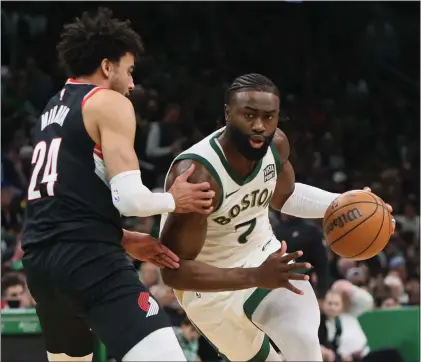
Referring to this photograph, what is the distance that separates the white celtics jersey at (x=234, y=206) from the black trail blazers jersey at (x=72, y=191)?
2.09 feet

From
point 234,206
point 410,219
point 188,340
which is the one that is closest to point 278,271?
point 234,206

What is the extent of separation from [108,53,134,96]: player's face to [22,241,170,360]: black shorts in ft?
2.34

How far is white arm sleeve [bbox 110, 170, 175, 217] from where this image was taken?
11.7 feet

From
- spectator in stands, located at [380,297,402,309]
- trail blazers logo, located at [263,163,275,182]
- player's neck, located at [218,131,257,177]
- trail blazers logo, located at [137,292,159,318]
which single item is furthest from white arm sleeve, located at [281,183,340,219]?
spectator in stands, located at [380,297,402,309]

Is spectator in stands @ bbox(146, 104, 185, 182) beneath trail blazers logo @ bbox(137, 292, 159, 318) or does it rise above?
beneath

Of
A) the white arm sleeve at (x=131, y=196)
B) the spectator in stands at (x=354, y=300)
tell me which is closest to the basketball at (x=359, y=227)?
the white arm sleeve at (x=131, y=196)

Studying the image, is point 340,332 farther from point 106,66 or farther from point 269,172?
point 106,66

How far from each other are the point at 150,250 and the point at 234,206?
48 centimetres

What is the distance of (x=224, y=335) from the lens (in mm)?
4484

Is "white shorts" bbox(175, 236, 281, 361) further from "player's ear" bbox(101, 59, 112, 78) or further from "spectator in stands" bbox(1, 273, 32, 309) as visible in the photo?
"spectator in stands" bbox(1, 273, 32, 309)

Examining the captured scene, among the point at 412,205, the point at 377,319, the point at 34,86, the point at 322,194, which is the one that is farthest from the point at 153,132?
the point at 322,194

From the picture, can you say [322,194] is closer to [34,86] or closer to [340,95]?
[34,86]

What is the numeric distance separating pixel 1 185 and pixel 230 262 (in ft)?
18.0

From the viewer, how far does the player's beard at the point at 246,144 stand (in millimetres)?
4145
